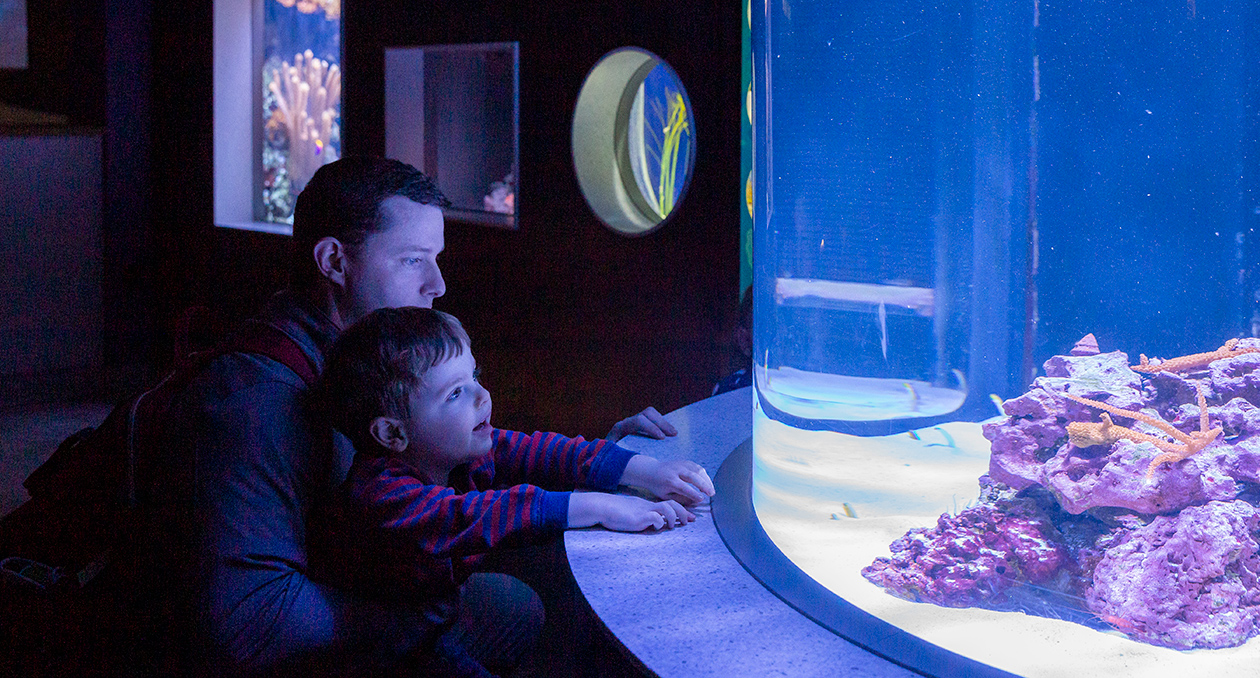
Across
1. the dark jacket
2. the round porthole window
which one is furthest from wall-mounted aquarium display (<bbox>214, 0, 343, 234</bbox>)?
the dark jacket

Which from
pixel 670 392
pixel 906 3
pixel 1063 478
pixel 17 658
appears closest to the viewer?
pixel 1063 478

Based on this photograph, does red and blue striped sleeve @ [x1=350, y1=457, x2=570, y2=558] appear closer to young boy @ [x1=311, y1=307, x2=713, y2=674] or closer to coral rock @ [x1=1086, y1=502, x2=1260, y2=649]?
young boy @ [x1=311, y1=307, x2=713, y2=674]

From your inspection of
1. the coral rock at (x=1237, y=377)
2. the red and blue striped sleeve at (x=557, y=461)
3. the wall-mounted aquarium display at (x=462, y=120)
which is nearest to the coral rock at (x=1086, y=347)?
the coral rock at (x=1237, y=377)

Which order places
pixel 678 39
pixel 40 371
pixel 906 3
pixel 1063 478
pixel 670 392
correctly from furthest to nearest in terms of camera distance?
pixel 40 371
pixel 670 392
pixel 678 39
pixel 906 3
pixel 1063 478

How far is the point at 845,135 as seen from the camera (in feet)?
3.86

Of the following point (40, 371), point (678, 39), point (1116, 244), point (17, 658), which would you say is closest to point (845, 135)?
point (1116, 244)

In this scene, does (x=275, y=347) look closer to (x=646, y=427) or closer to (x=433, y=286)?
(x=433, y=286)

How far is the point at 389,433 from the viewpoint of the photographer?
1336 millimetres

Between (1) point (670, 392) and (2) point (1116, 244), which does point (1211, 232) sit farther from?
(1) point (670, 392)

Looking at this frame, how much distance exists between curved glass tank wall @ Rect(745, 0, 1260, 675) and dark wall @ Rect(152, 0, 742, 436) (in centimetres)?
217

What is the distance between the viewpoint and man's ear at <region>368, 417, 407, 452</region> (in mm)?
1321

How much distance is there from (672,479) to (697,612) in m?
0.37

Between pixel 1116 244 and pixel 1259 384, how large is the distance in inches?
7.6

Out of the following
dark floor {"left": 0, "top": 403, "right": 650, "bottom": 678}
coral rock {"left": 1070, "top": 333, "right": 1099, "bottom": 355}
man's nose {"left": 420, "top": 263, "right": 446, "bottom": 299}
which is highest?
man's nose {"left": 420, "top": 263, "right": 446, "bottom": 299}
